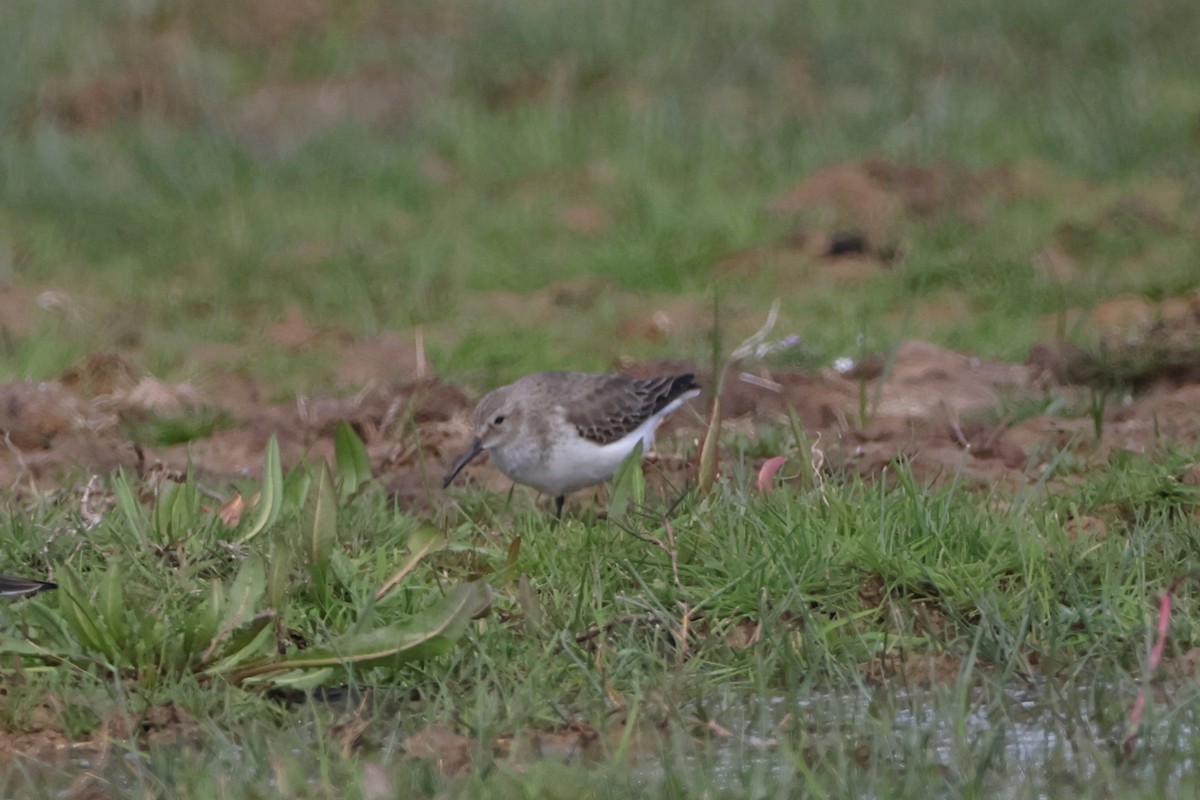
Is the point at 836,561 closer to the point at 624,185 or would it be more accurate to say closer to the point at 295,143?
the point at 624,185

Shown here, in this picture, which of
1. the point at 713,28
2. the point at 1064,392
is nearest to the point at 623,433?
the point at 1064,392

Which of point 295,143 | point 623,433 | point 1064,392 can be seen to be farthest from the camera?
point 295,143

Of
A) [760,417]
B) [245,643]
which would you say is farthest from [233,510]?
[760,417]

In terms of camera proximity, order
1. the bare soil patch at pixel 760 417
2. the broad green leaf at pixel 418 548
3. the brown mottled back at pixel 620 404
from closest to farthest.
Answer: the broad green leaf at pixel 418 548
the bare soil patch at pixel 760 417
the brown mottled back at pixel 620 404

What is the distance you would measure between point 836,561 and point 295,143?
7.91 m

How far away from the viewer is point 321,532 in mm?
5285

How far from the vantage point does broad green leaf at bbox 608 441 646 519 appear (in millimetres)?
5715

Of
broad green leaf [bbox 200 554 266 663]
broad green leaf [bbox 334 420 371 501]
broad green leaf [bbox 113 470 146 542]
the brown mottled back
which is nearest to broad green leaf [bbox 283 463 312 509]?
broad green leaf [bbox 334 420 371 501]

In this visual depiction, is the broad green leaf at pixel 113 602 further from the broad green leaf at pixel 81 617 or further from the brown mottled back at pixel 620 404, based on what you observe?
the brown mottled back at pixel 620 404

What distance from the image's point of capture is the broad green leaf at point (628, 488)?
18.7 feet

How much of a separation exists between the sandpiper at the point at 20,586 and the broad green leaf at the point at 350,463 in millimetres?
1215

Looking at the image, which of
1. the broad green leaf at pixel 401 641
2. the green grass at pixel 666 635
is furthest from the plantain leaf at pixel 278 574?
Result: the broad green leaf at pixel 401 641

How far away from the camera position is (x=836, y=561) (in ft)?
17.3

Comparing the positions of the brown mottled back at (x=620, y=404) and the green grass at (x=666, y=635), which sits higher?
the green grass at (x=666, y=635)
